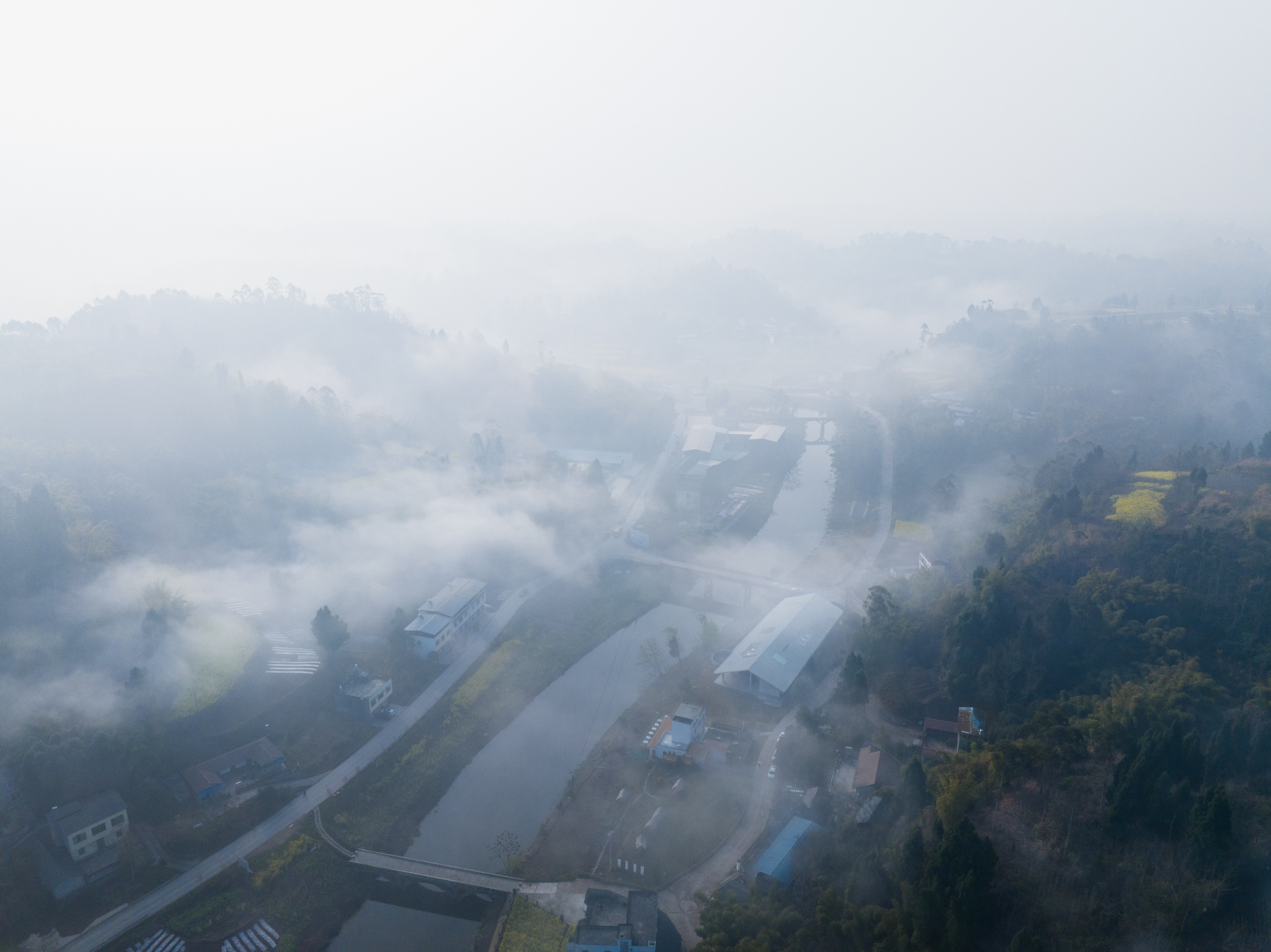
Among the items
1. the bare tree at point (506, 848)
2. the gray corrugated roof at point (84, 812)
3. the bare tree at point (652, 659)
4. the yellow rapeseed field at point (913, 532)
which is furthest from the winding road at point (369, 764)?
the yellow rapeseed field at point (913, 532)

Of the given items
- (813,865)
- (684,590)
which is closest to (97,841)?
(813,865)

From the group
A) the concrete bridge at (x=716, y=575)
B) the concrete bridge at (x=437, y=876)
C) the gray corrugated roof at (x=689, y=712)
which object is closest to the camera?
the concrete bridge at (x=437, y=876)

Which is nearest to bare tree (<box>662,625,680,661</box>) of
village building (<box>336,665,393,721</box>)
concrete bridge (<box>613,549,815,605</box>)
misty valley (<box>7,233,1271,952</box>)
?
misty valley (<box>7,233,1271,952</box>)

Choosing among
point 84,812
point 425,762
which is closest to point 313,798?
point 425,762

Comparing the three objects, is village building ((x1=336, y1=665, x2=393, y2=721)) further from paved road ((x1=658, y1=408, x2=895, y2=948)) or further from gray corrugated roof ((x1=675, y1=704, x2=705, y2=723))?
paved road ((x1=658, y1=408, x2=895, y2=948))

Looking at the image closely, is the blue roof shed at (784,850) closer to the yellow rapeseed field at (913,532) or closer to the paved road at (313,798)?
the paved road at (313,798)
